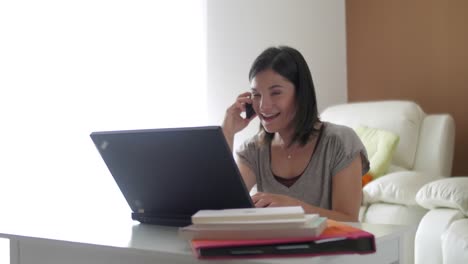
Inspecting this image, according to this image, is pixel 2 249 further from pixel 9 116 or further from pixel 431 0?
pixel 431 0

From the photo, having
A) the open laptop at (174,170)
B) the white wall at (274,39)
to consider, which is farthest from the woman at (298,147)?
the white wall at (274,39)

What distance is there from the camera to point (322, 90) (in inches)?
153

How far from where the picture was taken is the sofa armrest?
2705 mm

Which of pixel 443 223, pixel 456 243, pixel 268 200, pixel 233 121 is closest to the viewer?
pixel 268 200

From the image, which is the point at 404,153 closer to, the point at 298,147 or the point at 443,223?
the point at 443,223

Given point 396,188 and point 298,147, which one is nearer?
point 298,147

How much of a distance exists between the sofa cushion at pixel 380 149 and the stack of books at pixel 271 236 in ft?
6.52

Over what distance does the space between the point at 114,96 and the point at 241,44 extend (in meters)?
0.99

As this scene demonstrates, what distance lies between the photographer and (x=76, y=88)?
2924 mm

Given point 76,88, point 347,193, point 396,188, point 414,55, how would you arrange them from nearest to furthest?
point 347,193 < point 396,188 < point 76,88 < point 414,55

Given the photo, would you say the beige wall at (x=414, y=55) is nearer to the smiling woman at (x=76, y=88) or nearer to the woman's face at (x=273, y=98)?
the smiling woman at (x=76, y=88)

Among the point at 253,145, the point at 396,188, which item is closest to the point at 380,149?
the point at 396,188

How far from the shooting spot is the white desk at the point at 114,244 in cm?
111

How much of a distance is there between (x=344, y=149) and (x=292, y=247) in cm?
76
